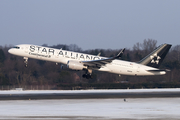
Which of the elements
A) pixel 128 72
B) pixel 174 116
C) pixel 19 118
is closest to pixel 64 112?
pixel 19 118

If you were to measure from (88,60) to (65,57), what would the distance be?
3.68 meters

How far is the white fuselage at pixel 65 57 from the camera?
42938 millimetres

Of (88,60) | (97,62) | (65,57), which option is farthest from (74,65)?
(97,62)

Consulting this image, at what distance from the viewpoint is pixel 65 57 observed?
4347 centimetres

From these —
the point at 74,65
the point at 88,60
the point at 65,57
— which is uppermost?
the point at 65,57

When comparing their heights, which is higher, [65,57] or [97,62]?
[65,57]

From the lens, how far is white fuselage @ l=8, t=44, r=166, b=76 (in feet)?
141

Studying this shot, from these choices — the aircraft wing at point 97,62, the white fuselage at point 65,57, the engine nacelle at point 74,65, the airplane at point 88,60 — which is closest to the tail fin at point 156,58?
the airplane at point 88,60

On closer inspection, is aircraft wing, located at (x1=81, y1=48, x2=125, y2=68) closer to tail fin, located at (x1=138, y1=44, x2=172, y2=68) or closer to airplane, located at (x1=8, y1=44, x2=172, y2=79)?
airplane, located at (x1=8, y1=44, x2=172, y2=79)

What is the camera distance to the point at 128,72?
151ft

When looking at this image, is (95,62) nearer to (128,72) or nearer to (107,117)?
(128,72)

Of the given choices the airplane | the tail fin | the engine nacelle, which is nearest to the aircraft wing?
the airplane

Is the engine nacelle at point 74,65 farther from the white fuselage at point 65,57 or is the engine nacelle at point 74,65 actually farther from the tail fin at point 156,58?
the tail fin at point 156,58

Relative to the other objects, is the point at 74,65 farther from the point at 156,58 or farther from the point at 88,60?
the point at 156,58
